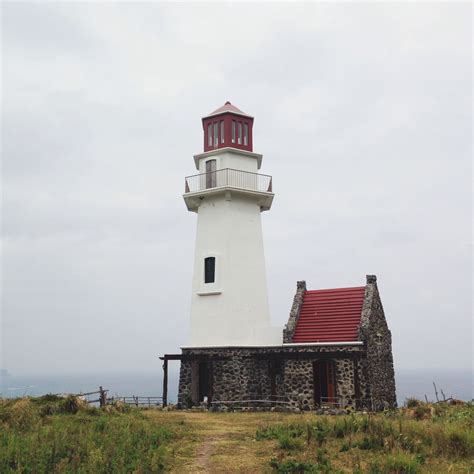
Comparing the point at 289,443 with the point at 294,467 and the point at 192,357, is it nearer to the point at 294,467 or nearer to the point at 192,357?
the point at 294,467

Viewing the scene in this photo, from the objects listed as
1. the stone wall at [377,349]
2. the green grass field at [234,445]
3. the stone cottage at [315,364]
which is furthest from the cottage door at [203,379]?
the green grass field at [234,445]

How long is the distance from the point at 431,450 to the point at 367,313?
1080 cm

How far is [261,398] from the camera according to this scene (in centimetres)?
2381

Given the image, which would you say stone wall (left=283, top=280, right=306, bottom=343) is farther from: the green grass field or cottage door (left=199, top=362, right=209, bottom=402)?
the green grass field

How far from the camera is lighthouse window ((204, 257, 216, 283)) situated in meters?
25.3

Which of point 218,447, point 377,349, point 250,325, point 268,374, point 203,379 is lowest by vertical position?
point 218,447

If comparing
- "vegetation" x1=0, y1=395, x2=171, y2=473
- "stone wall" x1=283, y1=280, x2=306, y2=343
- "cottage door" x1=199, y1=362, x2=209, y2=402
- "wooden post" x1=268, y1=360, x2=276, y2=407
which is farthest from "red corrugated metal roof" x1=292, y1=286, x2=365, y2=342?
"vegetation" x1=0, y1=395, x2=171, y2=473

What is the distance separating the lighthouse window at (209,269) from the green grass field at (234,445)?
8.56 meters

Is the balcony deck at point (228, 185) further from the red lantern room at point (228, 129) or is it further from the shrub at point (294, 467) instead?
the shrub at point (294, 467)

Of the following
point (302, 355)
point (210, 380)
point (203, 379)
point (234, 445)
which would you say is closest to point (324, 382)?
point (302, 355)

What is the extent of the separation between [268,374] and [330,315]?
144 inches

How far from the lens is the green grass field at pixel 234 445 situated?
11500 millimetres

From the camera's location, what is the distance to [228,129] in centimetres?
2633

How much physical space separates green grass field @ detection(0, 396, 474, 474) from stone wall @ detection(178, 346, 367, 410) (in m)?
4.87
